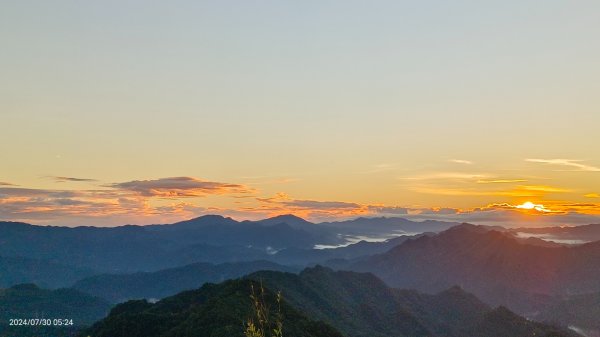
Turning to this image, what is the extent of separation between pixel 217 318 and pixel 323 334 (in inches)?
1393

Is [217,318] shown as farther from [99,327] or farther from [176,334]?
[99,327]

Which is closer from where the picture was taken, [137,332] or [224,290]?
[137,332]

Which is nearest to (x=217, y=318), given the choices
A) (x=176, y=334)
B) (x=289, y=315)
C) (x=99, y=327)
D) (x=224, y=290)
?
(x=176, y=334)

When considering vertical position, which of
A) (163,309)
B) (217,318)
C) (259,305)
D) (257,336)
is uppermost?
(259,305)

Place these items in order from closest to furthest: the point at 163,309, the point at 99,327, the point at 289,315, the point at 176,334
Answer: the point at 176,334
the point at 289,315
the point at 99,327
the point at 163,309

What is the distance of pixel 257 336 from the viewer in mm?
13117

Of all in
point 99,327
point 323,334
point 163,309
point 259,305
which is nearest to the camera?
point 259,305

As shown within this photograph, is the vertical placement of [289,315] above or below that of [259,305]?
below

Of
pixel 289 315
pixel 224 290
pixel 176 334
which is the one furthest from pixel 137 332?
pixel 289 315

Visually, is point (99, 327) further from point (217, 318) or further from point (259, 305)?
point (259, 305)

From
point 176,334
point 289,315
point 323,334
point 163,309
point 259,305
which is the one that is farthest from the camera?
point 163,309

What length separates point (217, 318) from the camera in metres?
142

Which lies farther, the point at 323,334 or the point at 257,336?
the point at 323,334

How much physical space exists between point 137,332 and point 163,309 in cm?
4528
